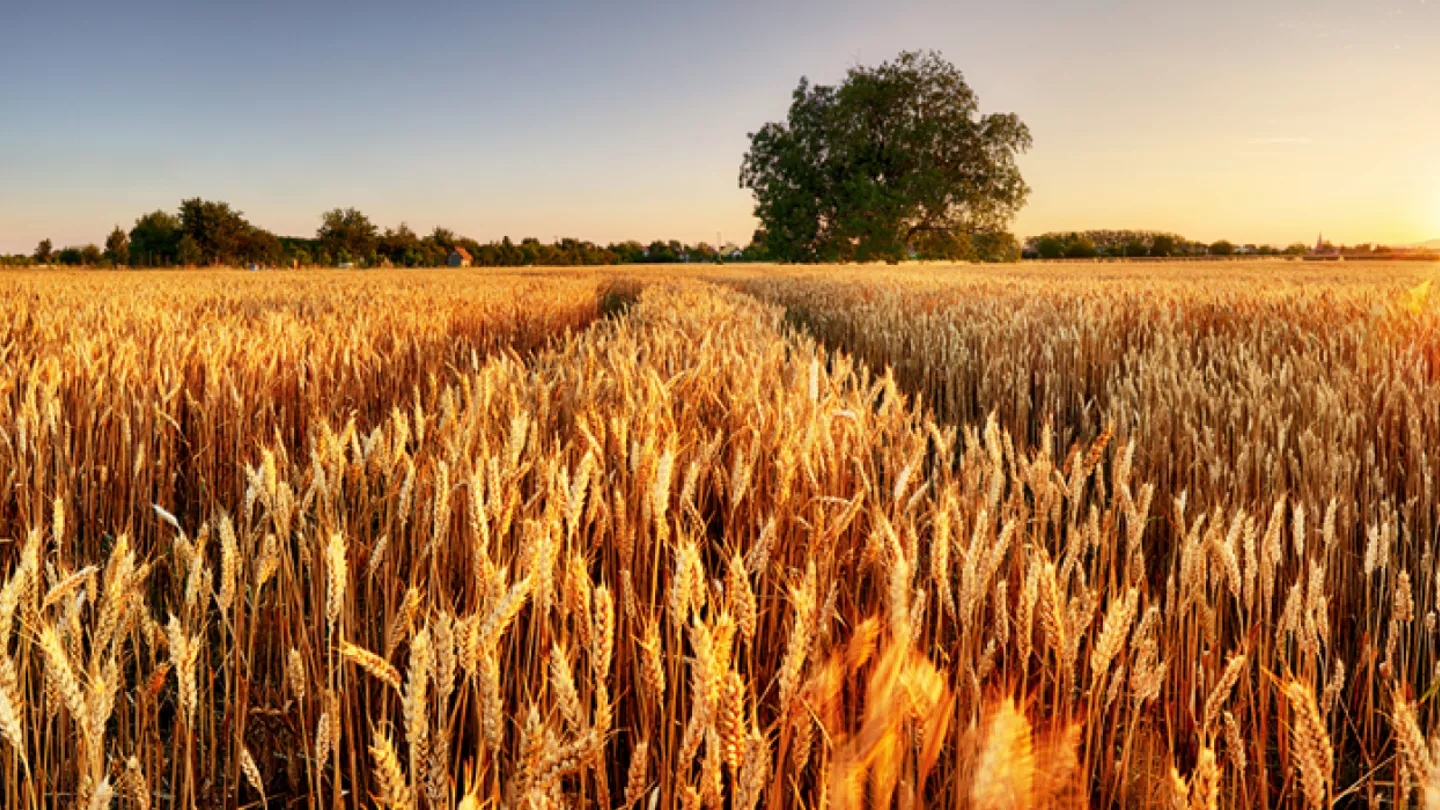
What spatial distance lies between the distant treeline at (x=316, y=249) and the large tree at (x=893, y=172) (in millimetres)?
14656

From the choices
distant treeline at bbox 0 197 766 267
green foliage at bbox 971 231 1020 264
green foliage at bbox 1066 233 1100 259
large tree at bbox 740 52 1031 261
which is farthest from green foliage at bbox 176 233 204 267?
green foliage at bbox 1066 233 1100 259

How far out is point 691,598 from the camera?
1118 millimetres

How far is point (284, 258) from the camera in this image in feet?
230

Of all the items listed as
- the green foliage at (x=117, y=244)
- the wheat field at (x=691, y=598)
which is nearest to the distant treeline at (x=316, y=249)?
the green foliage at (x=117, y=244)

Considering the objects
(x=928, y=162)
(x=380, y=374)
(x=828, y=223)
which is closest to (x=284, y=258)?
(x=828, y=223)

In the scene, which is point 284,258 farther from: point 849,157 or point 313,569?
point 313,569

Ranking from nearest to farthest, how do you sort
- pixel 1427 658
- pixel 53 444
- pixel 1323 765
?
1. pixel 1323 765
2. pixel 1427 658
3. pixel 53 444

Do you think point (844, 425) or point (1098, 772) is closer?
point (1098, 772)

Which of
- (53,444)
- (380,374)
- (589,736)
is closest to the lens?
(589,736)

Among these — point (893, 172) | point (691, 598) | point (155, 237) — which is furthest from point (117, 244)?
point (691, 598)

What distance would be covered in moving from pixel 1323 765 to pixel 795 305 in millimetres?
9694

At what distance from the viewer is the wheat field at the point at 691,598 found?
0.82m

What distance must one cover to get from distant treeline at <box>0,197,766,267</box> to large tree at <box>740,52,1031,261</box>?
1466 centimetres

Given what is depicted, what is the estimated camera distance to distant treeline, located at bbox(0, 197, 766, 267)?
212 ft
